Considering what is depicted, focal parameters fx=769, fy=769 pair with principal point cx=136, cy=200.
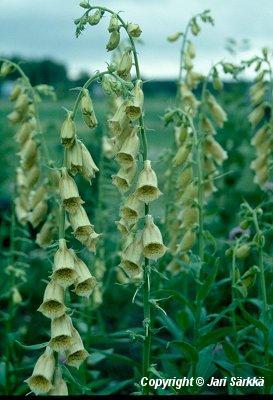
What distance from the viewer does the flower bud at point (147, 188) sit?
2.45 metres

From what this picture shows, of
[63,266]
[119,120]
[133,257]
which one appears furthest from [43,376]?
[119,120]

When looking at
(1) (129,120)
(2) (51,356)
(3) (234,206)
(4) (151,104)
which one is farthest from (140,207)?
(4) (151,104)

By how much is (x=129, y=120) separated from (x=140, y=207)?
0.93ft

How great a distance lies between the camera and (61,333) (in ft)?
7.72

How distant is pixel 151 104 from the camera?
6574mm

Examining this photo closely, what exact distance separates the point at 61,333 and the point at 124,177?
0.53 m

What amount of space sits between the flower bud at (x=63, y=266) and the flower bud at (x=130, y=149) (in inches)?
12.9

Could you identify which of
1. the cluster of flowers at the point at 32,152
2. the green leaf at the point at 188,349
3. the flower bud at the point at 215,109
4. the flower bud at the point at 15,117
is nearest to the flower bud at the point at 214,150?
the flower bud at the point at 215,109

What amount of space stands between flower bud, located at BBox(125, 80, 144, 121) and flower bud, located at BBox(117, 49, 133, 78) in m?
0.09

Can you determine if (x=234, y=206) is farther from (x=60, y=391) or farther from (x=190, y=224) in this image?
(x=60, y=391)

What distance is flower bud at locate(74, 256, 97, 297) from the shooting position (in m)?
2.39

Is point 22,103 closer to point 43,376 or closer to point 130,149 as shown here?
point 130,149

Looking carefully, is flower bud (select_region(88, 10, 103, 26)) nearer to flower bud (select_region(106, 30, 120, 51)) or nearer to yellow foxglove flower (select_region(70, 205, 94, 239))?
flower bud (select_region(106, 30, 120, 51))

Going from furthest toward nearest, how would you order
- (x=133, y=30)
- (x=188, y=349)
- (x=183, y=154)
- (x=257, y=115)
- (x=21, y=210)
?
1. (x=21, y=210)
2. (x=257, y=115)
3. (x=183, y=154)
4. (x=188, y=349)
5. (x=133, y=30)
